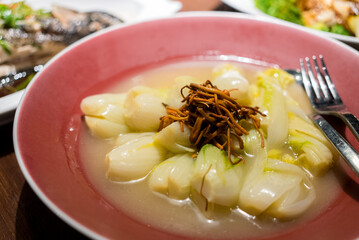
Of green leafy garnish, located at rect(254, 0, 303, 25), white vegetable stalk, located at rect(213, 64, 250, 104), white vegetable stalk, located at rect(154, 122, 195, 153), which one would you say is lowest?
white vegetable stalk, located at rect(154, 122, 195, 153)

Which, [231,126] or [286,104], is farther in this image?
[286,104]

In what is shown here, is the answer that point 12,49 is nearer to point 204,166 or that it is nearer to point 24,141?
point 24,141

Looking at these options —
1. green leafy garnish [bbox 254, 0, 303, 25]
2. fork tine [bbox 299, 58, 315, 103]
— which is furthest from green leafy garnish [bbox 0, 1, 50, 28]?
fork tine [bbox 299, 58, 315, 103]

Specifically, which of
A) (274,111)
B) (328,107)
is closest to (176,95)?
(274,111)

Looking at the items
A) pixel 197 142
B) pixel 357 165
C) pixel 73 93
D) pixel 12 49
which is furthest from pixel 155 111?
pixel 12 49

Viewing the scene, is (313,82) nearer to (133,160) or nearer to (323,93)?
(323,93)

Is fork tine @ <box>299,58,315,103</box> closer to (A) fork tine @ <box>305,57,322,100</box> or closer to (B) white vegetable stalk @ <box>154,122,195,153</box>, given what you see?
(A) fork tine @ <box>305,57,322,100</box>
